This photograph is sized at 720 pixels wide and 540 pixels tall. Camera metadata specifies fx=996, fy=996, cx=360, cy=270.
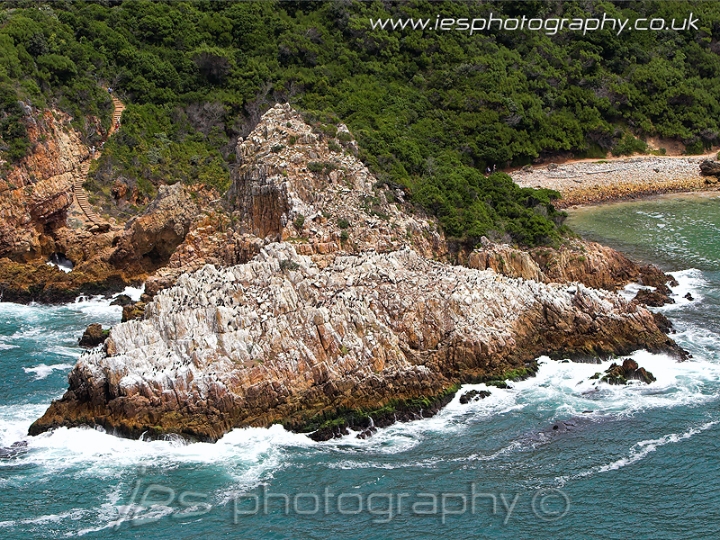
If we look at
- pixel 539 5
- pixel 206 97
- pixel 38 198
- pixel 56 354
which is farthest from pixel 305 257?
pixel 539 5

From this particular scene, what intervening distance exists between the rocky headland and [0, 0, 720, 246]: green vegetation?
469 centimetres

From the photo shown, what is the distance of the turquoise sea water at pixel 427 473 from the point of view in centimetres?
3462

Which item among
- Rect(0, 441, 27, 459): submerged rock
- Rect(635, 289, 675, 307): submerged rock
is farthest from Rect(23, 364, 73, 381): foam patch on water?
Rect(635, 289, 675, 307): submerged rock

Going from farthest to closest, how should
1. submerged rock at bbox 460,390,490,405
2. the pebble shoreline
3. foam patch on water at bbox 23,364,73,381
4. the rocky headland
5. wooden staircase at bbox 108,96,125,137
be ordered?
the pebble shoreline, wooden staircase at bbox 108,96,125,137, foam patch on water at bbox 23,364,73,381, submerged rock at bbox 460,390,490,405, the rocky headland

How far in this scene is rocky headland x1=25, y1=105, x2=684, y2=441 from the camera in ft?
137

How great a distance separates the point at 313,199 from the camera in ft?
181

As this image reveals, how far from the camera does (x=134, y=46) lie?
84.8 metres

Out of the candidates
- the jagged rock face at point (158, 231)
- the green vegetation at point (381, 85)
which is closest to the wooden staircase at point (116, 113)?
the green vegetation at point (381, 85)

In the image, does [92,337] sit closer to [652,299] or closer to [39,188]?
[39,188]

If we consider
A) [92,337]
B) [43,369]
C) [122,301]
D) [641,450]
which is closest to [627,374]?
[641,450]

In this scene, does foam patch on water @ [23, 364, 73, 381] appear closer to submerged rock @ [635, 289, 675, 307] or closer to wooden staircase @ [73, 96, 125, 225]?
wooden staircase @ [73, 96, 125, 225]

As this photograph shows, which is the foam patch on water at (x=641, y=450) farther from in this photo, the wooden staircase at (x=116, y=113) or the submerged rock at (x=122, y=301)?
the wooden staircase at (x=116, y=113)

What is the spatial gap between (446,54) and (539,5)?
15438 mm

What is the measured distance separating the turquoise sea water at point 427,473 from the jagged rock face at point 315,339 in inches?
51.3
